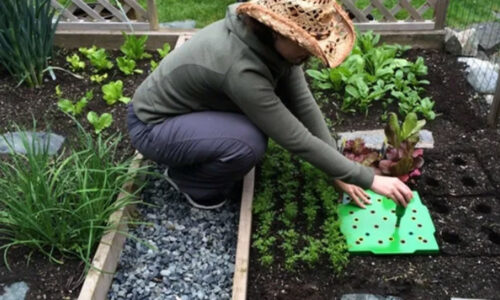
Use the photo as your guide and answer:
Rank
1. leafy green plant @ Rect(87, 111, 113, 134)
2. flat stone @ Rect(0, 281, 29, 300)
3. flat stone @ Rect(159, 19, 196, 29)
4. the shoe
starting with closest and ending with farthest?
1. flat stone @ Rect(0, 281, 29, 300)
2. the shoe
3. leafy green plant @ Rect(87, 111, 113, 134)
4. flat stone @ Rect(159, 19, 196, 29)

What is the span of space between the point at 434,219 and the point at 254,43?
1.12m

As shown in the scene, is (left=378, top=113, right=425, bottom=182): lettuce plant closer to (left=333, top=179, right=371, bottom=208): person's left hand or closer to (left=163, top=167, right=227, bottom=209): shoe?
(left=333, top=179, right=371, bottom=208): person's left hand

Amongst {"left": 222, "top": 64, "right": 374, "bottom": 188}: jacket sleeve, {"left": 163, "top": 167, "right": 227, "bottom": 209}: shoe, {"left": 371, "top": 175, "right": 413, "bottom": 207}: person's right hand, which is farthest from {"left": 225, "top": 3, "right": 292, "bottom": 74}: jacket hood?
{"left": 163, "top": 167, "right": 227, "bottom": 209}: shoe

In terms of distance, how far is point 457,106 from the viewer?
120 inches

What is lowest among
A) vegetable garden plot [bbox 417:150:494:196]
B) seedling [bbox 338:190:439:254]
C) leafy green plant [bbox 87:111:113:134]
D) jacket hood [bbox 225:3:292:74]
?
seedling [bbox 338:190:439:254]

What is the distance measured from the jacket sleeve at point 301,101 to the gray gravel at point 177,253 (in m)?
0.50

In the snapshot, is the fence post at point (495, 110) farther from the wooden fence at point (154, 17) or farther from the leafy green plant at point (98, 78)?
the leafy green plant at point (98, 78)

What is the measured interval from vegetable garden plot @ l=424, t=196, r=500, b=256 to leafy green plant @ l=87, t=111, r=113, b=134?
1.63 m

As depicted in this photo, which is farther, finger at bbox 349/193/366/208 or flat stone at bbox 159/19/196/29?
flat stone at bbox 159/19/196/29

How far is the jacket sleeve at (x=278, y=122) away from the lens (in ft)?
6.16

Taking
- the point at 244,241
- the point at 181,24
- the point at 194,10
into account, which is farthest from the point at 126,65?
the point at 244,241

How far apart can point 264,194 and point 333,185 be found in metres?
0.31

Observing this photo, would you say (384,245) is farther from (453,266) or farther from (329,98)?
(329,98)

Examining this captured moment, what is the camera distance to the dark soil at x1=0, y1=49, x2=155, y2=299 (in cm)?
203
